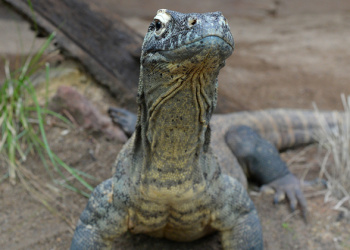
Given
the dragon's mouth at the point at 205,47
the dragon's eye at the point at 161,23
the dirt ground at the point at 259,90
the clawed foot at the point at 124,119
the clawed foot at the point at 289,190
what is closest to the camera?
the dragon's mouth at the point at 205,47

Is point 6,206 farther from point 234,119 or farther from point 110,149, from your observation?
point 234,119

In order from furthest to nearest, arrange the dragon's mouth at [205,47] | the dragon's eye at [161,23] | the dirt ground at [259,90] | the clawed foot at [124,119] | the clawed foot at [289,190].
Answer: the clawed foot at [124,119] → the clawed foot at [289,190] → the dirt ground at [259,90] → the dragon's eye at [161,23] → the dragon's mouth at [205,47]

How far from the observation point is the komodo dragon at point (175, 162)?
1819mm

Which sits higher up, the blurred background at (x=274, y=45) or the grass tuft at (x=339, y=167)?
the blurred background at (x=274, y=45)

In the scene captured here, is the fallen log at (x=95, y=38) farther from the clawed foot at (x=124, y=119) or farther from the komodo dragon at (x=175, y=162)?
the komodo dragon at (x=175, y=162)

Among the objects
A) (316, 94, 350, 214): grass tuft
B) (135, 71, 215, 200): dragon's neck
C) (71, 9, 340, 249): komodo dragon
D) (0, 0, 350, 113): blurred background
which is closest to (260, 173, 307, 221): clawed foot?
(316, 94, 350, 214): grass tuft

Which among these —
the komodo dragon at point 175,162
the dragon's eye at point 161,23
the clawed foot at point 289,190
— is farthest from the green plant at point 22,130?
the dragon's eye at point 161,23

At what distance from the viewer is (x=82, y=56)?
4.78 metres

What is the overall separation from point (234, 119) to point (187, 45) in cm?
284

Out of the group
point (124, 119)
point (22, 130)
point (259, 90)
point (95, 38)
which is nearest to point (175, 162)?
point (124, 119)

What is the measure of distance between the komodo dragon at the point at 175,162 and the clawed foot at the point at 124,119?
1214 millimetres

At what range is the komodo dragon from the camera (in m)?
1.82

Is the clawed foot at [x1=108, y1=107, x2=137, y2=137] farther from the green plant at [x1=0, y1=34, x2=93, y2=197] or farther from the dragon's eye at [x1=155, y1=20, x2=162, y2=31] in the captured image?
the dragon's eye at [x1=155, y1=20, x2=162, y2=31]

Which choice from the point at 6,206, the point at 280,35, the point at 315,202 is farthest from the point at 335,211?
the point at 280,35
